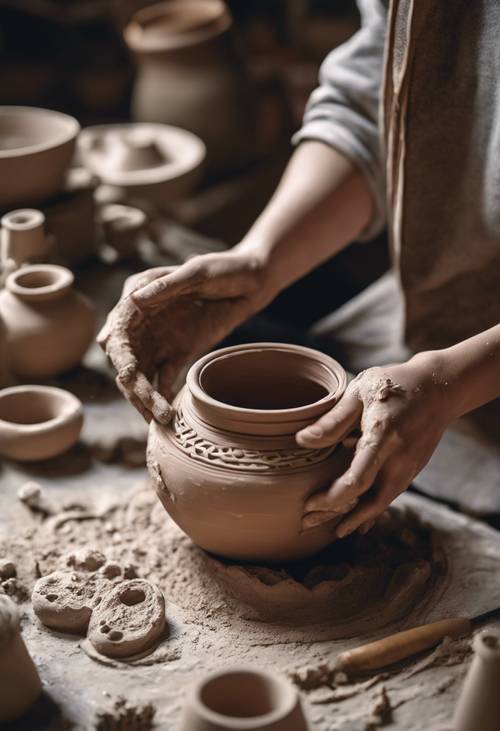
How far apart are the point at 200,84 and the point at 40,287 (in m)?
2.23

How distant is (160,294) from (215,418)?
0.42m

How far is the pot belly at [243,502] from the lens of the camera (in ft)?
6.54

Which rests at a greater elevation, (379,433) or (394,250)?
(379,433)

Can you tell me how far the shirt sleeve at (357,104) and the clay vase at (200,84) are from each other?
83.5 inches

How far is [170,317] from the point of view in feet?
8.03

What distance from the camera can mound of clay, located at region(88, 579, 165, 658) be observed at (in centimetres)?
199

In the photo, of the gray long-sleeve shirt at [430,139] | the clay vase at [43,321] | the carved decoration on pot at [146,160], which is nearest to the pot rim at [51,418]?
the clay vase at [43,321]

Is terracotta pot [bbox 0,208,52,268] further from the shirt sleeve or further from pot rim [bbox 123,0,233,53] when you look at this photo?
pot rim [bbox 123,0,233,53]

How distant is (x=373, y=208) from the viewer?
2.92m

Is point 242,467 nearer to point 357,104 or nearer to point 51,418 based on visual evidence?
point 51,418

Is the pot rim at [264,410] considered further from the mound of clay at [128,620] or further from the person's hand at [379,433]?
the mound of clay at [128,620]

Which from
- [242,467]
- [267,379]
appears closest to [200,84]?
[267,379]

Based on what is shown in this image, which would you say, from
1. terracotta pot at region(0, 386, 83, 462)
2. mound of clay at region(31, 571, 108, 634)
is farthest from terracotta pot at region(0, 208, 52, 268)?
mound of clay at region(31, 571, 108, 634)

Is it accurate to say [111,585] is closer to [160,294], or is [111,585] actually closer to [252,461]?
[252,461]
